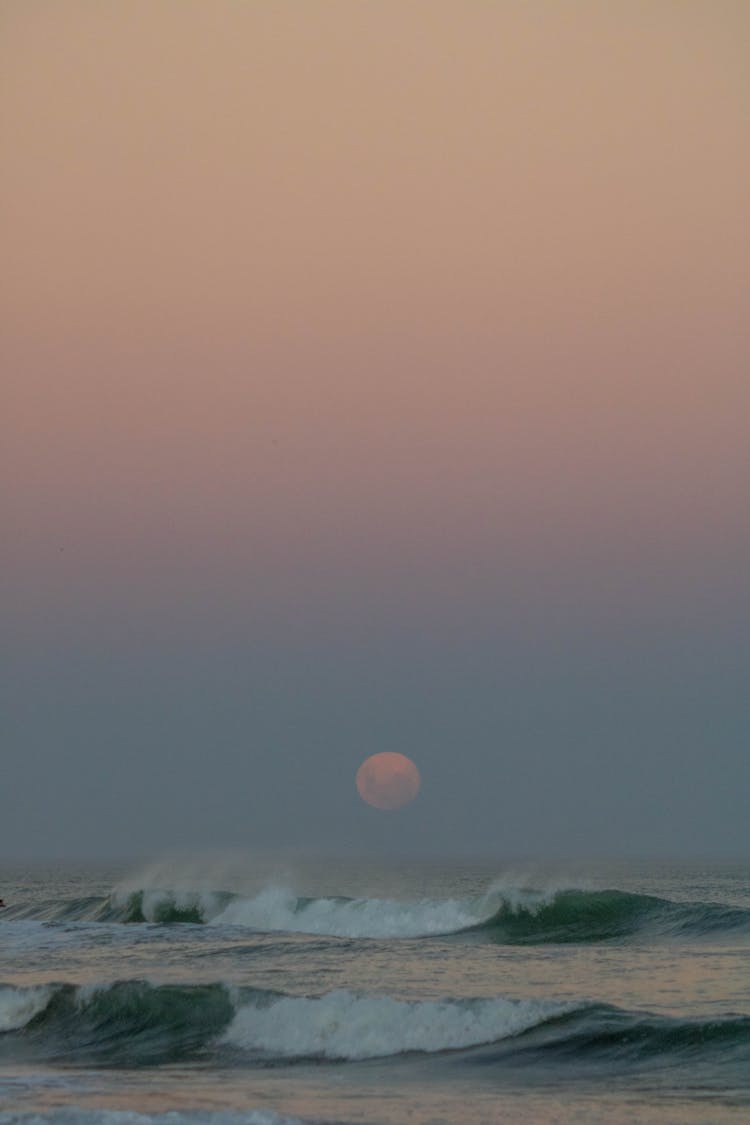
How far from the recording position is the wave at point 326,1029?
2072cm

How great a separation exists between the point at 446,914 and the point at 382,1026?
24975mm

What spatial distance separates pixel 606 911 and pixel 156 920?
16.8 meters

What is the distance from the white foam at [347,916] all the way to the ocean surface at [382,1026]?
3405 mm

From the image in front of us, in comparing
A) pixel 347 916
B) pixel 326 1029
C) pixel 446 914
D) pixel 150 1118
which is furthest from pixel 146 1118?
pixel 347 916

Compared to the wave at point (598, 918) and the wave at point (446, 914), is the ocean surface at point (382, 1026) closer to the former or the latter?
the wave at point (598, 918)

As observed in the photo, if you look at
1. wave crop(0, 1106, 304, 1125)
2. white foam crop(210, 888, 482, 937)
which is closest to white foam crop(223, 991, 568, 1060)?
wave crop(0, 1106, 304, 1125)

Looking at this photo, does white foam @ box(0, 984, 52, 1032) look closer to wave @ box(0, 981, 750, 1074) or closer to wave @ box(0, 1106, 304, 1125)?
wave @ box(0, 981, 750, 1074)

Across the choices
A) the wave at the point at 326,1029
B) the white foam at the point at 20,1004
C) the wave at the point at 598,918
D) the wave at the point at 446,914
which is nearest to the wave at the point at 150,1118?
the wave at the point at 326,1029

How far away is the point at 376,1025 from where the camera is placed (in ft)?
73.3

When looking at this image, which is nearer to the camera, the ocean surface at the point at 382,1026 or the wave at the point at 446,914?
the ocean surface at the point at 382,1026

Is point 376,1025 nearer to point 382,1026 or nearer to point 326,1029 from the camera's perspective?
point 382,1026

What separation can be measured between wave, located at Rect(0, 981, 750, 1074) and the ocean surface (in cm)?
5

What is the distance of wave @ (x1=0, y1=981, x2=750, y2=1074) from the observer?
2072 cm

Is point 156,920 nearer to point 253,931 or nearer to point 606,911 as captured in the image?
point 253,931
